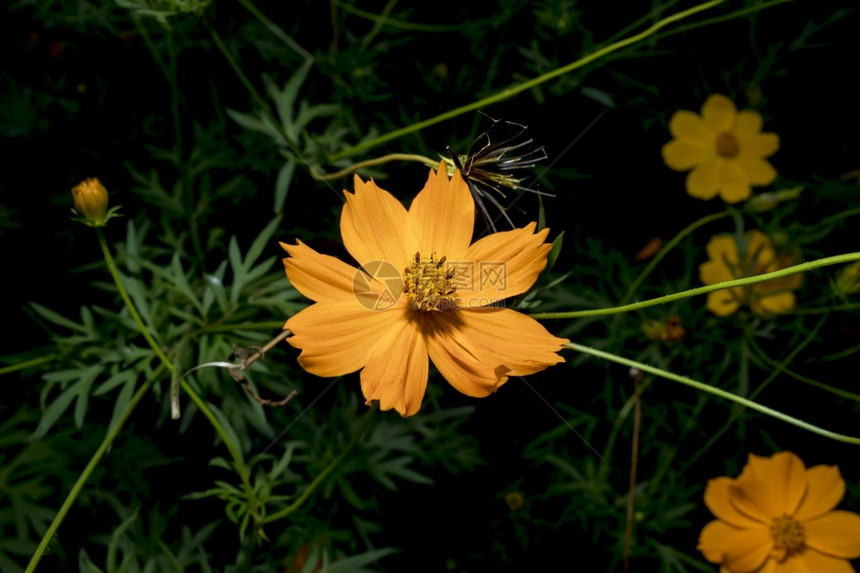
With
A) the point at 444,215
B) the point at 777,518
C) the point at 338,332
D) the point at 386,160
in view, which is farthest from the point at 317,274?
the point at 777,518

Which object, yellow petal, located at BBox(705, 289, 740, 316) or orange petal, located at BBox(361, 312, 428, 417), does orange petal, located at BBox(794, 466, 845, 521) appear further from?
orange petal, located at BBox(361, 312, 428, 417)

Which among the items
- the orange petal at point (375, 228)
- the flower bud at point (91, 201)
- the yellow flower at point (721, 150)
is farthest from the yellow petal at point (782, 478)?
the flower bud at point (91, 201)

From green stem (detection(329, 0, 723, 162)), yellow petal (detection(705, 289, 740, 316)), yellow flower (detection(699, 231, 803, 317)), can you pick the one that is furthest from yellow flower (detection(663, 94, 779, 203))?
green stem (detection(329, 0, 723, 162))

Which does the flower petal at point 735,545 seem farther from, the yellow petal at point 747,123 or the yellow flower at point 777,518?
the yellow petal at point 747,123

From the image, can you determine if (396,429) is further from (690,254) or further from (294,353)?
(690,254)

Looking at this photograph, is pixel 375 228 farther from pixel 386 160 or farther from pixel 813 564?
pixel 813 564

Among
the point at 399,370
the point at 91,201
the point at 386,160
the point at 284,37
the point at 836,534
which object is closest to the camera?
the point at 399,370
